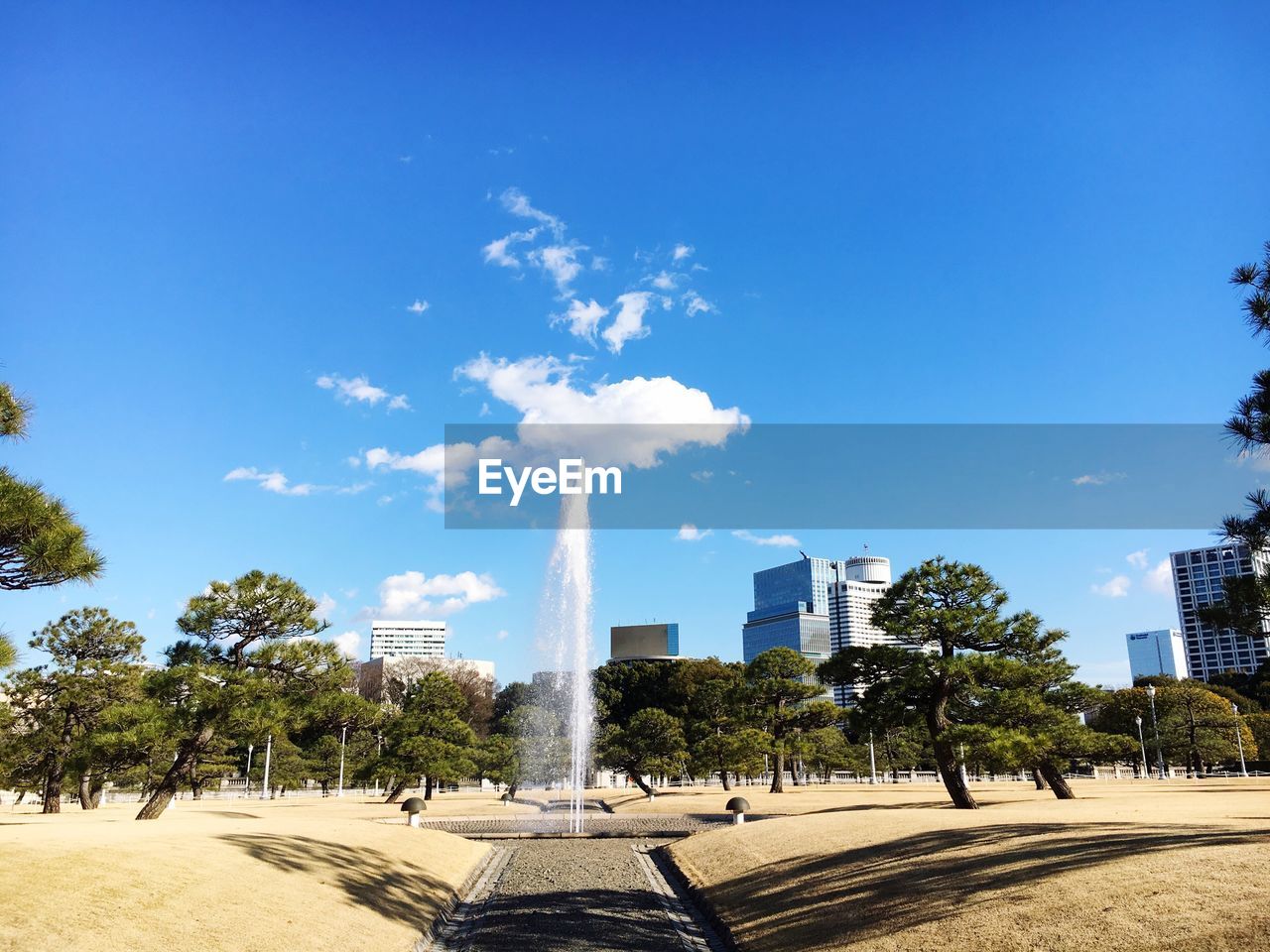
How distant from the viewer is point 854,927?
13.5 m

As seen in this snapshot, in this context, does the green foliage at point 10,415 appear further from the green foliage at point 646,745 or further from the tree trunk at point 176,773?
the green foliage at point 646,745

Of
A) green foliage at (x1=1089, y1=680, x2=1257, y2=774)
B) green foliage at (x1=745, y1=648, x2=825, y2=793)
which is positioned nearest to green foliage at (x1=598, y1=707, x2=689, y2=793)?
green foliage at (x1=745, y1=648, x2=825, y2=793)

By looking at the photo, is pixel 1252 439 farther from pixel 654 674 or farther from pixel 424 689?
pixel 654 674

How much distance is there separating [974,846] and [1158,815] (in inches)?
264

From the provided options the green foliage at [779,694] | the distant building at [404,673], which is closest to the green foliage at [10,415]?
the green foliage at [779,694]

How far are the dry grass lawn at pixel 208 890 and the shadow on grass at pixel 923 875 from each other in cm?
700

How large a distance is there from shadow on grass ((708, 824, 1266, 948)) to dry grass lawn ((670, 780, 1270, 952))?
0.04m

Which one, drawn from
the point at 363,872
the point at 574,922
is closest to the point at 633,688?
the point at 363,872

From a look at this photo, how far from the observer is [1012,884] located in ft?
42.8

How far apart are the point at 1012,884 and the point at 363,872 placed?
1352 cm

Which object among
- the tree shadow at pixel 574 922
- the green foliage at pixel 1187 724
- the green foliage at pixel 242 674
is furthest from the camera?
the green foliage at pixel 1187 724

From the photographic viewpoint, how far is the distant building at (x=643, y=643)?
10019cm

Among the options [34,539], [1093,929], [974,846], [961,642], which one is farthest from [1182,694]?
[34,539]

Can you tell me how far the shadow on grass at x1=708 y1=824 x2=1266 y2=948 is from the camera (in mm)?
13156
